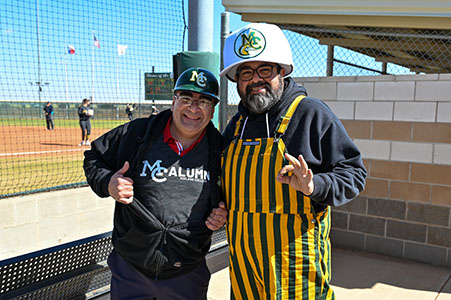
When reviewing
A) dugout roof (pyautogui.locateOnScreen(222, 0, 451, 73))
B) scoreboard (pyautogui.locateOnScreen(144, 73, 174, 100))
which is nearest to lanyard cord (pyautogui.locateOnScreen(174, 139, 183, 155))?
scoreboard (pyautogui.locateOnScreen(144, 73, 174, 100))

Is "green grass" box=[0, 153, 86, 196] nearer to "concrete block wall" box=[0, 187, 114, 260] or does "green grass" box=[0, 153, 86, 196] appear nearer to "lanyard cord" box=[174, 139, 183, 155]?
"concrete block wall" box=[0, 187, 114, 260]

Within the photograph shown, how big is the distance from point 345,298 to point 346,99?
2.16m

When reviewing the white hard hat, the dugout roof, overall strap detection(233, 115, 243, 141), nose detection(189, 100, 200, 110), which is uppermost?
the dugout roof

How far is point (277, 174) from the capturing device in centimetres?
187

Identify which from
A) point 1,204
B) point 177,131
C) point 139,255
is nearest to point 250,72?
point 177,131

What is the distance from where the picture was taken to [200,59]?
3.02 metres

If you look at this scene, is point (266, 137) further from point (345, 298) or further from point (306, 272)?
point (345, 298)

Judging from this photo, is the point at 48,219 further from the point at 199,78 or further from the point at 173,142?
the point at 199,78

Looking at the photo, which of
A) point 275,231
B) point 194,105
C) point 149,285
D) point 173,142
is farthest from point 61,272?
point 275,231

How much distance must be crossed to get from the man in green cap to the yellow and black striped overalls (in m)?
0.20

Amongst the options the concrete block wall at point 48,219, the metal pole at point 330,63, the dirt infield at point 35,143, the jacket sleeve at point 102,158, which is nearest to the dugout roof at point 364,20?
the metal pole at point 330,63

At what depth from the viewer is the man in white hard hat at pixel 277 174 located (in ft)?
6.34

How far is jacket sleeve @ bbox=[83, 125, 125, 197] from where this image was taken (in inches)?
84.8

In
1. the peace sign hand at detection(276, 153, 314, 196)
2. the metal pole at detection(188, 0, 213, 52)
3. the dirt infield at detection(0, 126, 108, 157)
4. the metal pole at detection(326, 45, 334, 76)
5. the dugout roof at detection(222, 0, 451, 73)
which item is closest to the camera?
the peace sign hand at detection(276, 153, 314, 196)
